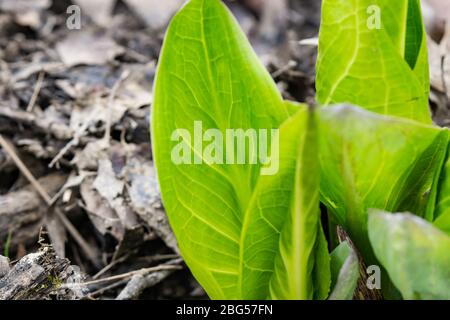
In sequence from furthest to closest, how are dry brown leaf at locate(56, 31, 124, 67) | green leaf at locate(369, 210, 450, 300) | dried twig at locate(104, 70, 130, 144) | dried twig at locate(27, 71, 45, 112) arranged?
dry brown leaf at locate(56, 31, 124, 67) < dried twig at locate(27, 71, 45, 112) < dried twig at locate(104, 70, 130, 144) < green leaf at locate(369, 210, 450, 300)

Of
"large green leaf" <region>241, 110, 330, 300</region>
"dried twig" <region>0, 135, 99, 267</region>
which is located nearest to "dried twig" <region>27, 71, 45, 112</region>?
"dried twig" <region>0, 135, 99, 267</region>

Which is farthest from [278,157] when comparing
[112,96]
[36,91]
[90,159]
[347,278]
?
[36,91]

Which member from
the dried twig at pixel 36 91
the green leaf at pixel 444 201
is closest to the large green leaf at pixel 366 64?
the green leaf at pixel 444 201

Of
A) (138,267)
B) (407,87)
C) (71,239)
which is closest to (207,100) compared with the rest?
(407,87)

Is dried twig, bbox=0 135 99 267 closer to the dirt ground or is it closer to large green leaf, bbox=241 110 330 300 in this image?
the dirt ground

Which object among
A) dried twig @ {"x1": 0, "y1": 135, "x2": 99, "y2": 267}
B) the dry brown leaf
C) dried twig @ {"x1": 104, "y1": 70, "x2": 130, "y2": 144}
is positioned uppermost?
the dry brown leaf
